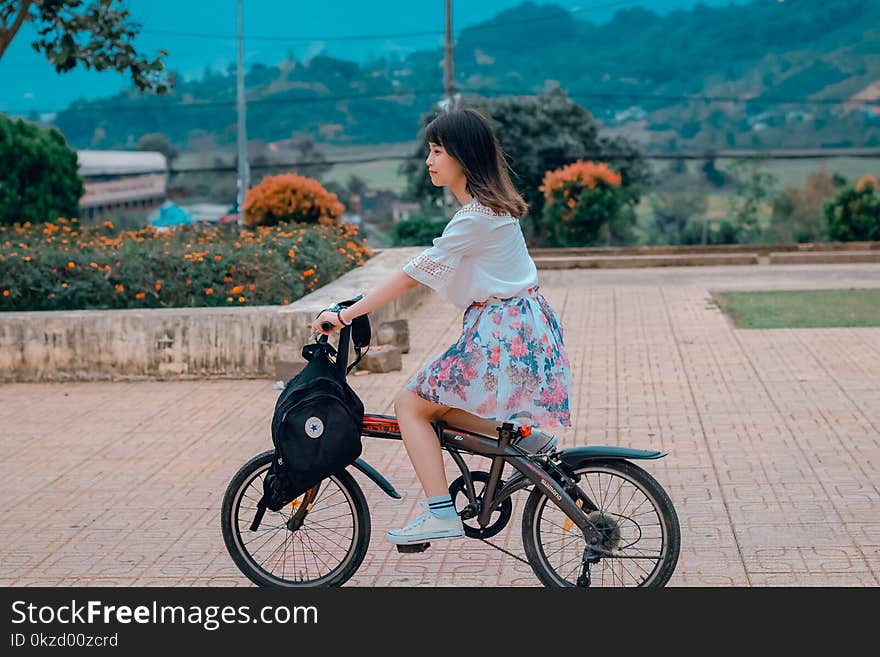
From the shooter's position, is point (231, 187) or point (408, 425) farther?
point (231, 187)

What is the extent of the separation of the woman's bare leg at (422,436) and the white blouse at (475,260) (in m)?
0.41

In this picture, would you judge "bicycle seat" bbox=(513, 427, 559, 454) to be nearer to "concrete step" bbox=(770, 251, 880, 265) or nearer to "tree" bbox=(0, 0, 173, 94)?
"tree" bbox=(0, 0, 173, 94)

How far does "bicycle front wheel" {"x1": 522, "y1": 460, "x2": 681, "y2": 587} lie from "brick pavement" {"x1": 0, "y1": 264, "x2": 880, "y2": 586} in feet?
1.28

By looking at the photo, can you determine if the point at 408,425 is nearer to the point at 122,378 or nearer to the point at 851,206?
the point at 122,378

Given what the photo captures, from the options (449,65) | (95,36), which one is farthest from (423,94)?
(95,36)

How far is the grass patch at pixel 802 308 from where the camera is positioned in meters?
14.0

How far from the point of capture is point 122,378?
11.0 metres

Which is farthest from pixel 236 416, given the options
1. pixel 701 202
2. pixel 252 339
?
pixel 701 202

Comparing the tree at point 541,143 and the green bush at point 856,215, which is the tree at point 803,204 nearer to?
the tree at point 541,143

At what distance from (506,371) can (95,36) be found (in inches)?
405

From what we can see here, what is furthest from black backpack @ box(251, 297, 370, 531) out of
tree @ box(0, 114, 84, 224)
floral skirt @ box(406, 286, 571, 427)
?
tree @ box(0, 114, 84, 224)

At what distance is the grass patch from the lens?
14.0 m

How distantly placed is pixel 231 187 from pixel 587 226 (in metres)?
54.5
